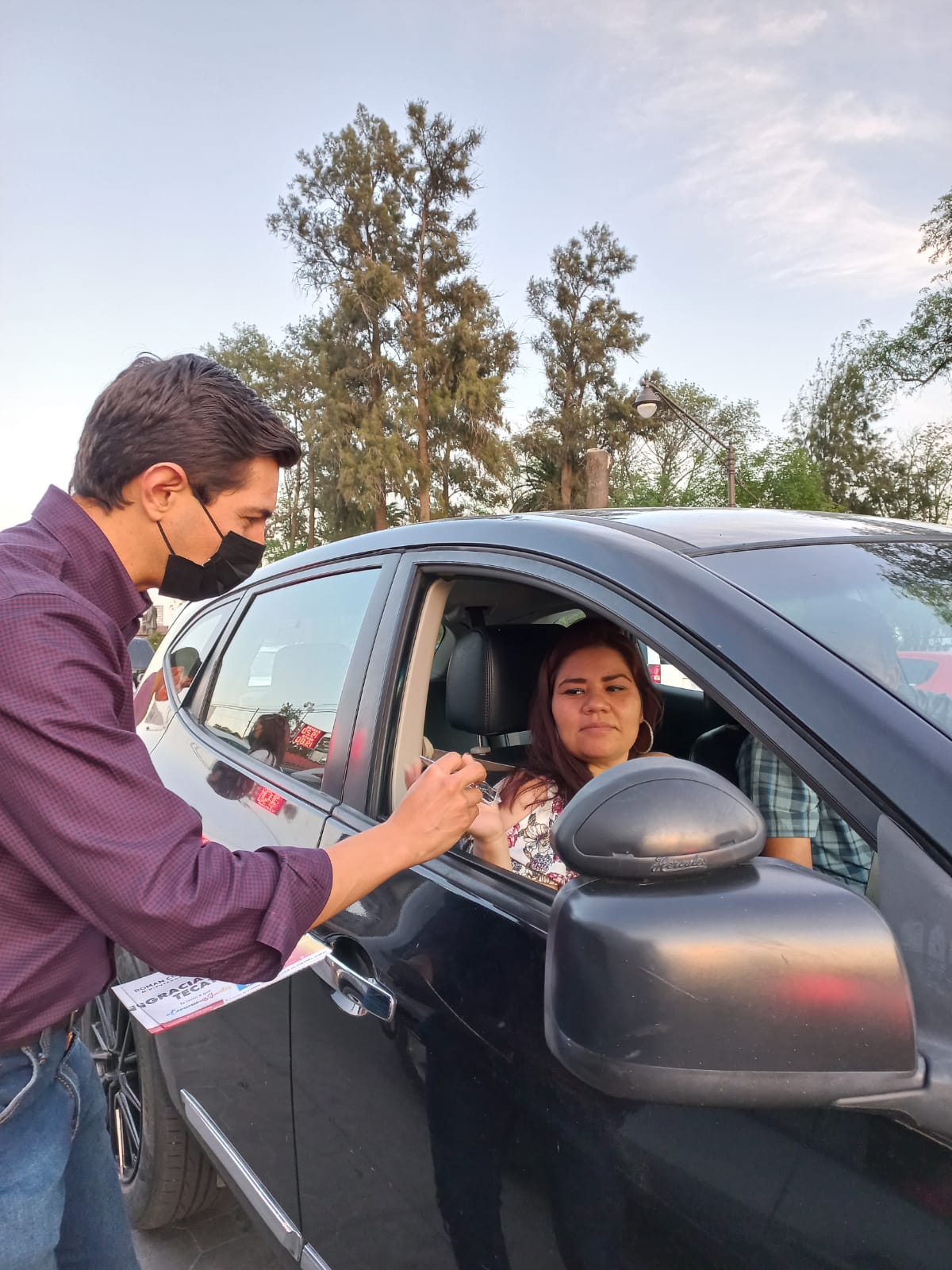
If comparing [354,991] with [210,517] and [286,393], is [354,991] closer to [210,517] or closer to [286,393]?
[210,517]

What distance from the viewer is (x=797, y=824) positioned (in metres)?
1.47

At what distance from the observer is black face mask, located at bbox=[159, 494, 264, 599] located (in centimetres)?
134

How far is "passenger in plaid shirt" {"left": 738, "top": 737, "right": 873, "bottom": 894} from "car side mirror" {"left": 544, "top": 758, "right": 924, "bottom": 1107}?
1.93 feet

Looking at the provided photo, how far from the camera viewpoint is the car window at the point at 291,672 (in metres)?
1.94

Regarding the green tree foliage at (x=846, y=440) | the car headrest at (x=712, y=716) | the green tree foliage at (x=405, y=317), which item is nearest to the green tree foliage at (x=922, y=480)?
the green tree foliage at (x=846, y=440)

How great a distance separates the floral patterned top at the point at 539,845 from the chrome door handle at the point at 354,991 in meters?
0.37

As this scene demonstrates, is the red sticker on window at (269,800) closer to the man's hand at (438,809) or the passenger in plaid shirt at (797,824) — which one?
the man's hand at (438,809)

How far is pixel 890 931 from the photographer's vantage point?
77cm

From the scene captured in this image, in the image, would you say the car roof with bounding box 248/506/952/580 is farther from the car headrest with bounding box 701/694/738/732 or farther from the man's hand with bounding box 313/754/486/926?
the car headrest with bounding box 701/694/738/732

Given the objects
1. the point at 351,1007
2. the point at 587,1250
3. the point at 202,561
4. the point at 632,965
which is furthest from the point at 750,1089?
the point at 202,561

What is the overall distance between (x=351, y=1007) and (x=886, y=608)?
1110 millimetres

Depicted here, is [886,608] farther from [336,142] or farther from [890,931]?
[336,142]

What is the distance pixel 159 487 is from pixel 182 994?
879mm

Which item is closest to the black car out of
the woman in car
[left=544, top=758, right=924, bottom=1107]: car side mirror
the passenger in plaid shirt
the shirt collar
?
[left=544, top=758, right=924, bottom=1107]: car side mirror
